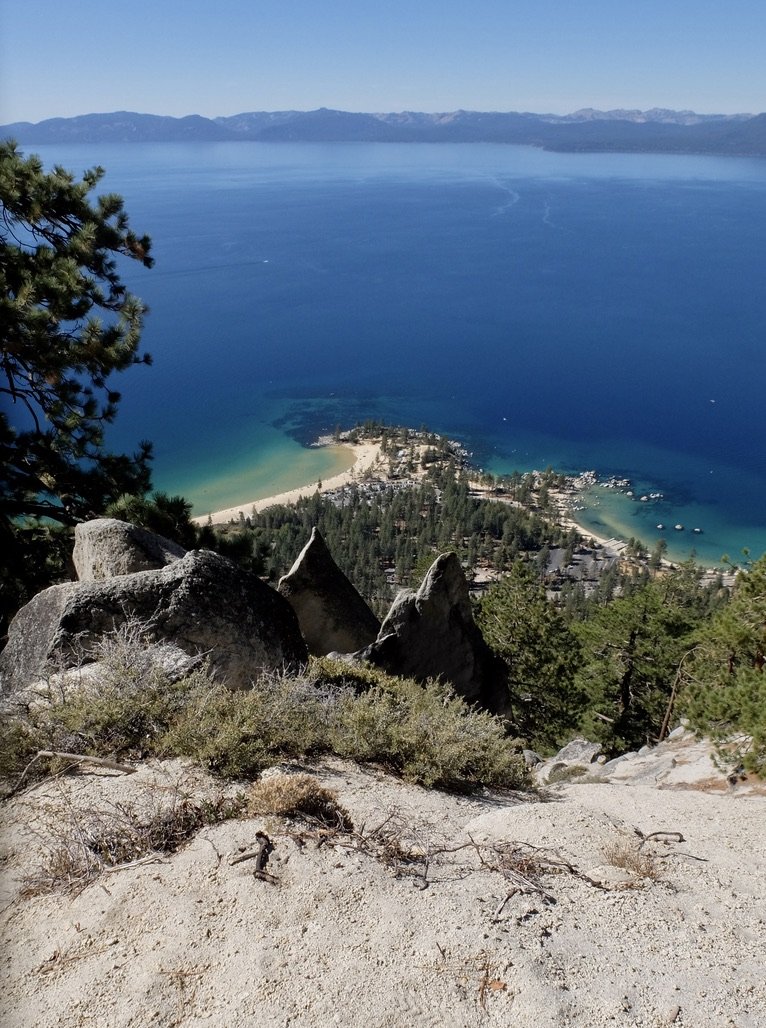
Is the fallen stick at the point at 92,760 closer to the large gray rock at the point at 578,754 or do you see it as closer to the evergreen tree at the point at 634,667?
the large gray rock at the point at 578,754

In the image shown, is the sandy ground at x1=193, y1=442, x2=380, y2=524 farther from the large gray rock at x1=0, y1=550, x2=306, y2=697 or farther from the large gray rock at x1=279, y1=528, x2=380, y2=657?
the large gray rock at x1=0, y1=550, x2=306, y2=697

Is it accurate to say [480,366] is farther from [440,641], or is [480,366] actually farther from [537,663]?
[440,641]

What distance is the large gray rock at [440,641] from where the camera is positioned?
529 inches

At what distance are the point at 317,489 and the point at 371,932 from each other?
284ft

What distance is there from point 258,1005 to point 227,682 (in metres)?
4.51

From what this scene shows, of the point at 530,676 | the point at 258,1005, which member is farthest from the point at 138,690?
the point at 530,676

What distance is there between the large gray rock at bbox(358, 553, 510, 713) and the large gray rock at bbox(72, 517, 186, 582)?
465cm

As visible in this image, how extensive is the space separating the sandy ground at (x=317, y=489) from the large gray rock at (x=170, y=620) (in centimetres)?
6677

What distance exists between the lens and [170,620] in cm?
830

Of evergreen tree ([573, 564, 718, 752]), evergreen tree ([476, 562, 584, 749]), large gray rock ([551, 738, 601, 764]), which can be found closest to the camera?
large gray rock ([551, 738, 601, 764])

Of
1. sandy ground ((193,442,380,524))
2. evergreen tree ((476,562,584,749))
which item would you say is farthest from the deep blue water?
evergreen tree ((476,562,584,749))

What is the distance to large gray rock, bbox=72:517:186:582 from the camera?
981cm

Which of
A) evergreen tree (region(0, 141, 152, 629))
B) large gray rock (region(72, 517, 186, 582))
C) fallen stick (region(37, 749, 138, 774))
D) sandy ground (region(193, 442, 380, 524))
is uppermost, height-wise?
evergreen tree (region(0, 141, 152, 629))

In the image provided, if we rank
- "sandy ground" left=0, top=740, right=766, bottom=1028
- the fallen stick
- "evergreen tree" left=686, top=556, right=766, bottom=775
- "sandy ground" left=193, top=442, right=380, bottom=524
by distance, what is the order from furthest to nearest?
"sandy ground" left=193, top=442, right=380, bottom=524 < "evergreen tree" left=686, top=556, right=766, bottom=775 < the fallen stick < "sandy ground" left=0, top=740, right=766, bottom=1028
